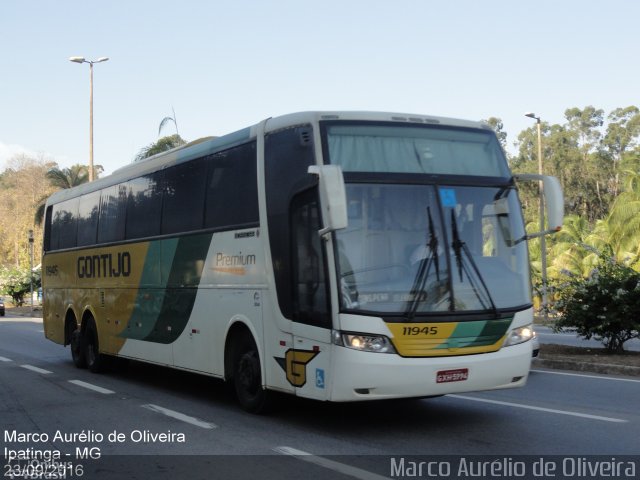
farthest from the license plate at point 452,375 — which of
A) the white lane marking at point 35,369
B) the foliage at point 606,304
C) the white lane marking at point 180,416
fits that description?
the white lane marking at point 35,369

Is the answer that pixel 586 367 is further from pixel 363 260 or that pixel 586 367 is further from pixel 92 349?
pixel 92 349

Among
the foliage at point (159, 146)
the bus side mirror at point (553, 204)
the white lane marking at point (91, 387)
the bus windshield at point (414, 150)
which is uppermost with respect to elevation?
the foliage at point (159, 146)

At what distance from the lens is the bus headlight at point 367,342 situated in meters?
8.12

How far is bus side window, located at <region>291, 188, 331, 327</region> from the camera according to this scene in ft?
27.7

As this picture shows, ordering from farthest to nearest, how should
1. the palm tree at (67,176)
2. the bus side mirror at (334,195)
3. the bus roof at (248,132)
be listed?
the palm tree at (67,176), the bus roof at (248,132), the bus side mirror at (334,195)

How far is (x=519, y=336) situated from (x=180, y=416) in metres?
4.10

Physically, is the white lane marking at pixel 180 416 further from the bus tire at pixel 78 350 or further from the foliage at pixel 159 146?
the foliage at pixel 159 146

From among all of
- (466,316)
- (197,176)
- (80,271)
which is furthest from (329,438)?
(80,271)

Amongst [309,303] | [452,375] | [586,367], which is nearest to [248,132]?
[309,303]

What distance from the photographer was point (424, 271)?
8.36m

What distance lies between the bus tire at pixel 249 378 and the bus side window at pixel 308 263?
4.22ft

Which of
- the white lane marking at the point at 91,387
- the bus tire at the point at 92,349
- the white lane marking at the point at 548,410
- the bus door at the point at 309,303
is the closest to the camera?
the bus door at the point at 309,303

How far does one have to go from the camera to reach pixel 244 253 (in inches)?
395

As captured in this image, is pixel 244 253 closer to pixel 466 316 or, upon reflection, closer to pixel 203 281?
pixel 203 281
